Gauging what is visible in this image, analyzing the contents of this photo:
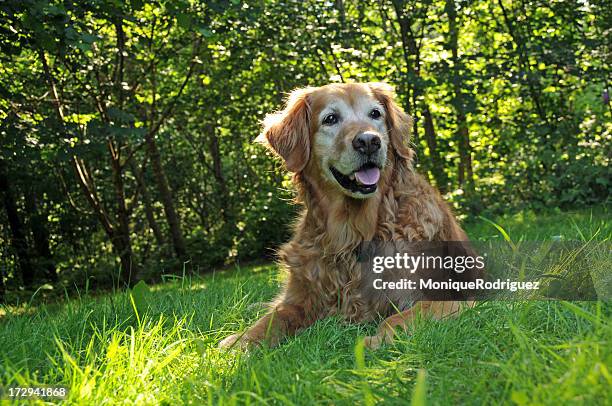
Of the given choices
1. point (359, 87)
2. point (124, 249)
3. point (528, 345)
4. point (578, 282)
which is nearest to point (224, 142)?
point (124, 249)

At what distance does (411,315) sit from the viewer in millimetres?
2668

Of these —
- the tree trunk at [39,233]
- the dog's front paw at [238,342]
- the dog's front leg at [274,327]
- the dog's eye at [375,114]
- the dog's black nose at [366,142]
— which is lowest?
the tree trunk at [39,233]

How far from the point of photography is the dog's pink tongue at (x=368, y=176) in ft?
10.3

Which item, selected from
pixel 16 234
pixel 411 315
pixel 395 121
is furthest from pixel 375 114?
pixel 16 234

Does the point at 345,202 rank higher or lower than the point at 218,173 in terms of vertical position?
higher

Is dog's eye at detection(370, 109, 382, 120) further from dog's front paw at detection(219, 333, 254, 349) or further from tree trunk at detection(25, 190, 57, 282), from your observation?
tree trunk at detection(25, 190, 57, 282)

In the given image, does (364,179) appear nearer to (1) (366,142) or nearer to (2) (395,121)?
(1) (366,142)

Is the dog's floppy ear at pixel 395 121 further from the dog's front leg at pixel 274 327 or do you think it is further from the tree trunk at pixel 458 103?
the tree trunk at pixel 458 103

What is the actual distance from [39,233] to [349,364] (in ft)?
36.8

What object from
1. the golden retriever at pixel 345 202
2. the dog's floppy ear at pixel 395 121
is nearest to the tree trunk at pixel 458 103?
the dog's floppy ear at pixel 395 121

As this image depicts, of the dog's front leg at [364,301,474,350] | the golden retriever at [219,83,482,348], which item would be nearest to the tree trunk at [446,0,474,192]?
the golden retriever at [219,83,482,348]

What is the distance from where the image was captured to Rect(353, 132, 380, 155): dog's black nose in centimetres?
306

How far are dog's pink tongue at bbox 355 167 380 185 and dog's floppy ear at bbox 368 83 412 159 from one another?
293 mm

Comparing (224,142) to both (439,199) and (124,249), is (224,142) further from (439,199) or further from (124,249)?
(439,199)
